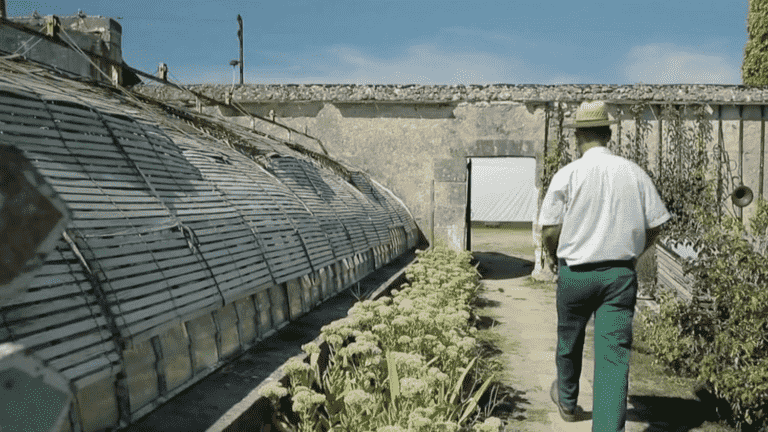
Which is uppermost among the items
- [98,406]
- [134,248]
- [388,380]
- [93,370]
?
[134,248]

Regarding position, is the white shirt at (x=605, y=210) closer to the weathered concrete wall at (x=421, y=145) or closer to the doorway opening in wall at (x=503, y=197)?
the weathered concrete wall at (x=421, y=145)

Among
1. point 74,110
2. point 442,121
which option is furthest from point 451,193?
point 74,110

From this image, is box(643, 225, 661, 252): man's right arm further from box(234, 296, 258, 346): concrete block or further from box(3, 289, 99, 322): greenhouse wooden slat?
box(3, 289, 99, 322): greenhouse wooden slat

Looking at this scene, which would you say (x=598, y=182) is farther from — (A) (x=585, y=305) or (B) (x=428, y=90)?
(B) (x=428, y=90)

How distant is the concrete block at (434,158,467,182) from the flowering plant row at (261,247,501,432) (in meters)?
6.27

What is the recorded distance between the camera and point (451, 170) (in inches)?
419

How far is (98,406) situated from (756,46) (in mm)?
15008

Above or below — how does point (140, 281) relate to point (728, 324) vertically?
above

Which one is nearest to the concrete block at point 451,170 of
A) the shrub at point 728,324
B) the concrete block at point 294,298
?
the concrete block at point 294,298

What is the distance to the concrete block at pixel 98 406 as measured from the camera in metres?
2.37

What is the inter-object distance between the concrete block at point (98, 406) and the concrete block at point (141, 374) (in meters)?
0.10

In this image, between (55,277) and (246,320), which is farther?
(246,320)

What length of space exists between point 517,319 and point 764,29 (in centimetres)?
1040

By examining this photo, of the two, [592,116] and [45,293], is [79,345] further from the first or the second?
[592,116]
